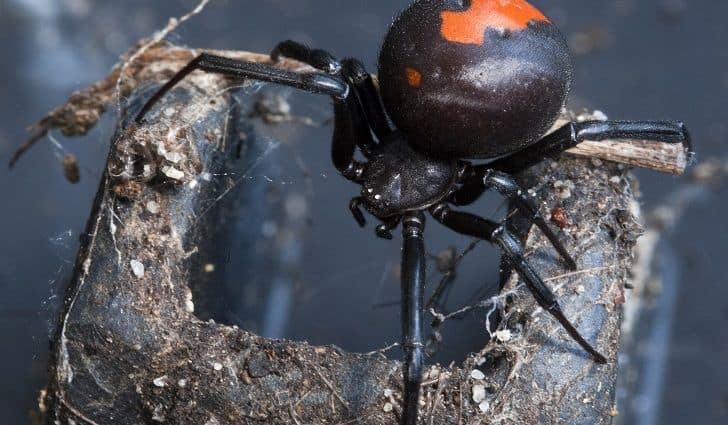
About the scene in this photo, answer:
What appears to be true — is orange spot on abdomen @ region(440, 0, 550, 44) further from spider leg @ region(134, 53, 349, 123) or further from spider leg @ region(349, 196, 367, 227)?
spider leg @ region(349, 196, 367, 227)

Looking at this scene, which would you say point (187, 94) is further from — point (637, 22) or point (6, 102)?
point (637, 22)

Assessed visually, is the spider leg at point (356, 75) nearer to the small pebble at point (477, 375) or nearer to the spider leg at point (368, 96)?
the spider leg at point (368, 96)

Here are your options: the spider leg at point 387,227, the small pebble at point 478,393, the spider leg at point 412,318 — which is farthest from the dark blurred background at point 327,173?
the small pebble at point 478,393

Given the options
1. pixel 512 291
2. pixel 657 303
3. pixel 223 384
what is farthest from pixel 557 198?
pixel 657 303

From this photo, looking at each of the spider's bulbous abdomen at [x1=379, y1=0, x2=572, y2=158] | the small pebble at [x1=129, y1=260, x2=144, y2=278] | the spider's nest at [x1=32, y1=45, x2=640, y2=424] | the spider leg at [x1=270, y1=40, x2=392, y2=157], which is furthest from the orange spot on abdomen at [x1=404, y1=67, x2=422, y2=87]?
the small pebble at [x1=129, y1=260, x2=144, y2=278]

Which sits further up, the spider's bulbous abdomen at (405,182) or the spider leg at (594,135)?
the spider leg at (594,135)

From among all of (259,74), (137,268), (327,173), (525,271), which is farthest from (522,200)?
(327,173)

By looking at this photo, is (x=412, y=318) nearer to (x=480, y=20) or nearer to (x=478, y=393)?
(x=478, y=393)

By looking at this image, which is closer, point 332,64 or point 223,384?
point 223,384
